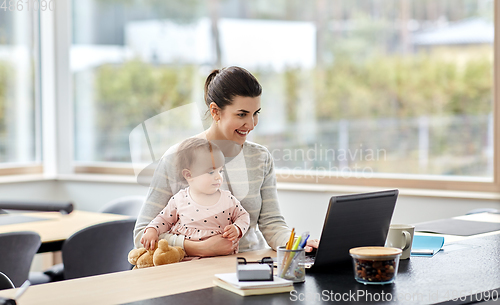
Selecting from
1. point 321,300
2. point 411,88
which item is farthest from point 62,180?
point 321,300

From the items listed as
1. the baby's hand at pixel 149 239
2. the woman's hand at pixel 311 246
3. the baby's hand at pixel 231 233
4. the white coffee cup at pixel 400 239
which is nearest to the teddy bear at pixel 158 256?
the baby's hand at pixel 149 239

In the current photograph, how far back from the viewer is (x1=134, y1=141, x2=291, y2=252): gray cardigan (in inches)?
69.3

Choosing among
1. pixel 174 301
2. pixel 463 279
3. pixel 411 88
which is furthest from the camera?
pixel 411 88

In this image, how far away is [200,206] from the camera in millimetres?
1717

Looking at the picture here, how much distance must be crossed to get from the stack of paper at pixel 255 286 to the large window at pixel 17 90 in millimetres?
3470

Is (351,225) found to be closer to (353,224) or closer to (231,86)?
(353,224)

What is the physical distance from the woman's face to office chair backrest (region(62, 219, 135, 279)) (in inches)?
32.4

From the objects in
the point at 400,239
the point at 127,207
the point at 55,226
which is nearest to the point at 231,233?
the point at 400,239

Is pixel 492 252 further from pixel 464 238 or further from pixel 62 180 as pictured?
pixel 62 180

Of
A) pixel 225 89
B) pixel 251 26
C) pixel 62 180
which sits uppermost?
pixel 251 26

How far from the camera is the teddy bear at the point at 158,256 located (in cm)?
162

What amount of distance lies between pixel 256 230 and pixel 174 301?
787mm

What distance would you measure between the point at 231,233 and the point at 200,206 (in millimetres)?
121

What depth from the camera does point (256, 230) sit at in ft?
6.34
